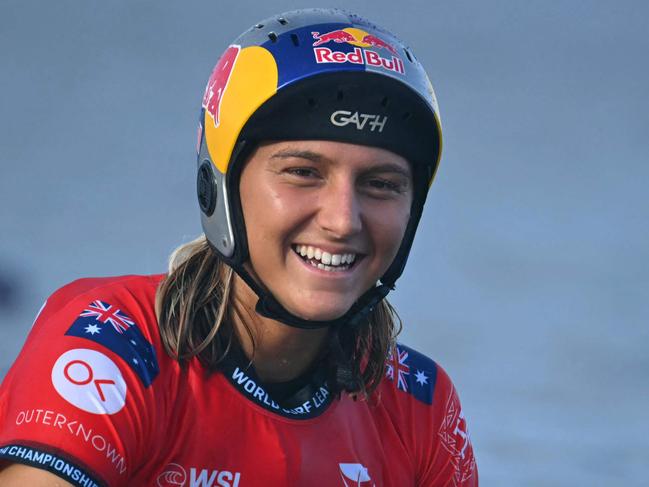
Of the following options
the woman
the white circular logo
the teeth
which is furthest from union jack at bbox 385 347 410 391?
the white circular logo

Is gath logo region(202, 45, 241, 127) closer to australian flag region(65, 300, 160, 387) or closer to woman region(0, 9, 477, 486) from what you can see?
woman region(0, 9, 477, 486)

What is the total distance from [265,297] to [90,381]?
0.62 meters

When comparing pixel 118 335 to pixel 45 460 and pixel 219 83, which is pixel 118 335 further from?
pixel 219 83

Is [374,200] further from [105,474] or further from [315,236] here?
[105,474]

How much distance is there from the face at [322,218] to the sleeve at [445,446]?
28.6 inches

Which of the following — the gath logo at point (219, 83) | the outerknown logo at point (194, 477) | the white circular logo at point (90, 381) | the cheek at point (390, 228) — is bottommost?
the outerknown logo at point (194, 477)

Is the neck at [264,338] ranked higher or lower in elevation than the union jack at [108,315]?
higher

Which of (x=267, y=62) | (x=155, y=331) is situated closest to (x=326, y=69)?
(x=267, y=62)

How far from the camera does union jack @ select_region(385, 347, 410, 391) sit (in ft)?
13.3

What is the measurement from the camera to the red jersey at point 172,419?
2977 millimetres

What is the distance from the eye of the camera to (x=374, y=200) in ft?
11.1

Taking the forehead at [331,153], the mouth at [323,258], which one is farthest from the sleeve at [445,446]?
the forehead at [331,153]

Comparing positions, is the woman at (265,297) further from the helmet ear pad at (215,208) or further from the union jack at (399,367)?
the union jack at (399,367)

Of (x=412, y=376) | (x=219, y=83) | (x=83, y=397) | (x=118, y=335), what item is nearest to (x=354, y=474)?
(x=412, y=376)
